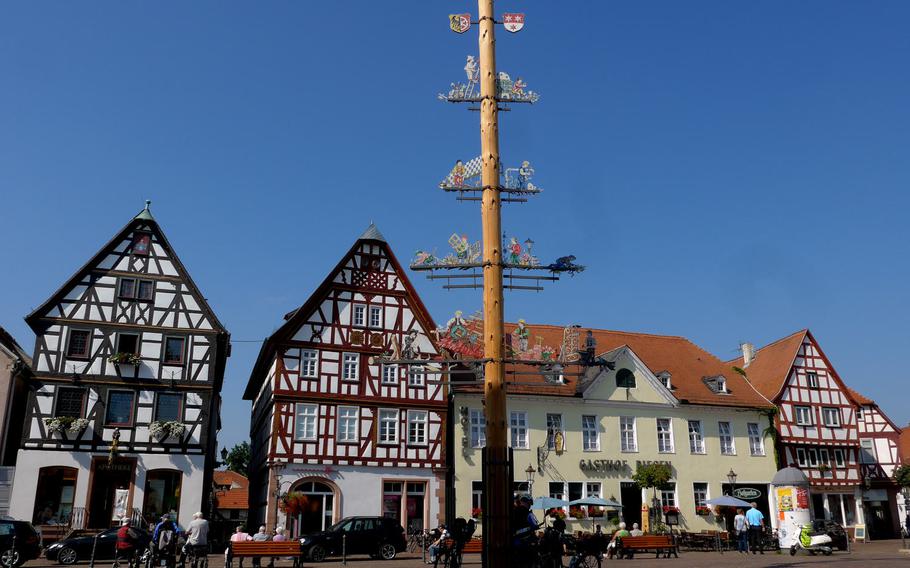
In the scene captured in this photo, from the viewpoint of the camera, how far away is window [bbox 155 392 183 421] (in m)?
31.3

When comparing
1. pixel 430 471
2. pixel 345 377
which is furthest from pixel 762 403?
pixel 345 377

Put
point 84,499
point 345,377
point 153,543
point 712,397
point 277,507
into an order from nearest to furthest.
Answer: point 153,543 < point 84,499 < point 277,507 < point 345,377 < point 712,397

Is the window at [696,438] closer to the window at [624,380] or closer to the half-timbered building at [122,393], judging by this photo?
the window at [624,380]

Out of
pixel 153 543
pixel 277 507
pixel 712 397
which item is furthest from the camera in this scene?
pixel 712 397

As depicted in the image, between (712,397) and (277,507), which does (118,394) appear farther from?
(712,397)

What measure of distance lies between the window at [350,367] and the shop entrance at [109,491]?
8.85 metres

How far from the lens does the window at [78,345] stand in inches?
1216

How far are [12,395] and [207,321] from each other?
24.8 ft

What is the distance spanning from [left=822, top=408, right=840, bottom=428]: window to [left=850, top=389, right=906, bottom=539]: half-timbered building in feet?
7.48

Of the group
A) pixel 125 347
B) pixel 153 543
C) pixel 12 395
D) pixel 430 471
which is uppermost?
pixel 125 347

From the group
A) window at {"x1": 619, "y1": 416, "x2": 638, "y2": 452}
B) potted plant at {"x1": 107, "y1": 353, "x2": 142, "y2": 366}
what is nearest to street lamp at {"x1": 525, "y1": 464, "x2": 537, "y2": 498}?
window at {"x1": 619, "y1": 416, "x2": 638, "y2": 452}

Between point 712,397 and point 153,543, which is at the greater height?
point 712,397

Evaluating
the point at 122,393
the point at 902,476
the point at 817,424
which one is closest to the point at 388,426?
the point at 122,393

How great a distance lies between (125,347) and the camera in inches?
1248
